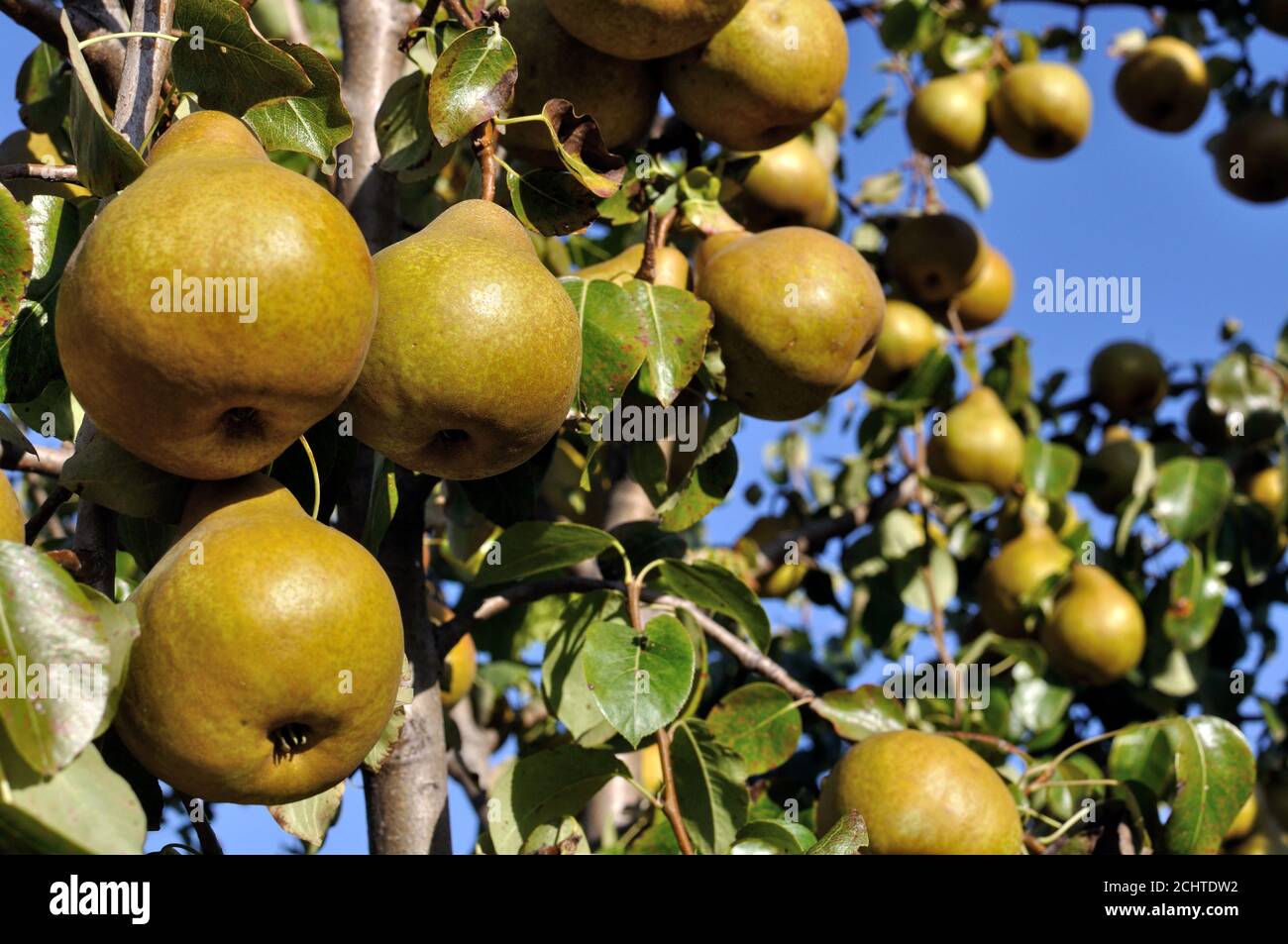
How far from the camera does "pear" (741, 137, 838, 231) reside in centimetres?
236

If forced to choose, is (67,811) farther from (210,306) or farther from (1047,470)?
(1047,470)

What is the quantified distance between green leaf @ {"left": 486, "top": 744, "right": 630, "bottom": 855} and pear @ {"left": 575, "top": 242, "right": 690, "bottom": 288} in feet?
→ 2.01

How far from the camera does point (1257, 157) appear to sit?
3873mm

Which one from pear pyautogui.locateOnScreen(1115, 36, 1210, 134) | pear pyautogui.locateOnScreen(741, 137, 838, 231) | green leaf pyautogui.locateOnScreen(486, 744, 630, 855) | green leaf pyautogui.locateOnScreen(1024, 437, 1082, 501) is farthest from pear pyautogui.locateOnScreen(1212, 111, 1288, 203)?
green leaf pyautogui.locateOnScreen(486, 744, 630, 855)

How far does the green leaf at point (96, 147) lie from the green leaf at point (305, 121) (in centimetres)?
18

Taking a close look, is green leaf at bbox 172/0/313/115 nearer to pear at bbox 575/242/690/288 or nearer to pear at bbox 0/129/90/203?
pear at bbox 575/242/690/288

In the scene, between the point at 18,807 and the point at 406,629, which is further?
the point at 406,629

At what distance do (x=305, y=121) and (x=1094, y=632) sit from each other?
2.25m

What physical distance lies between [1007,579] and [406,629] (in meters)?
→ 1.91
